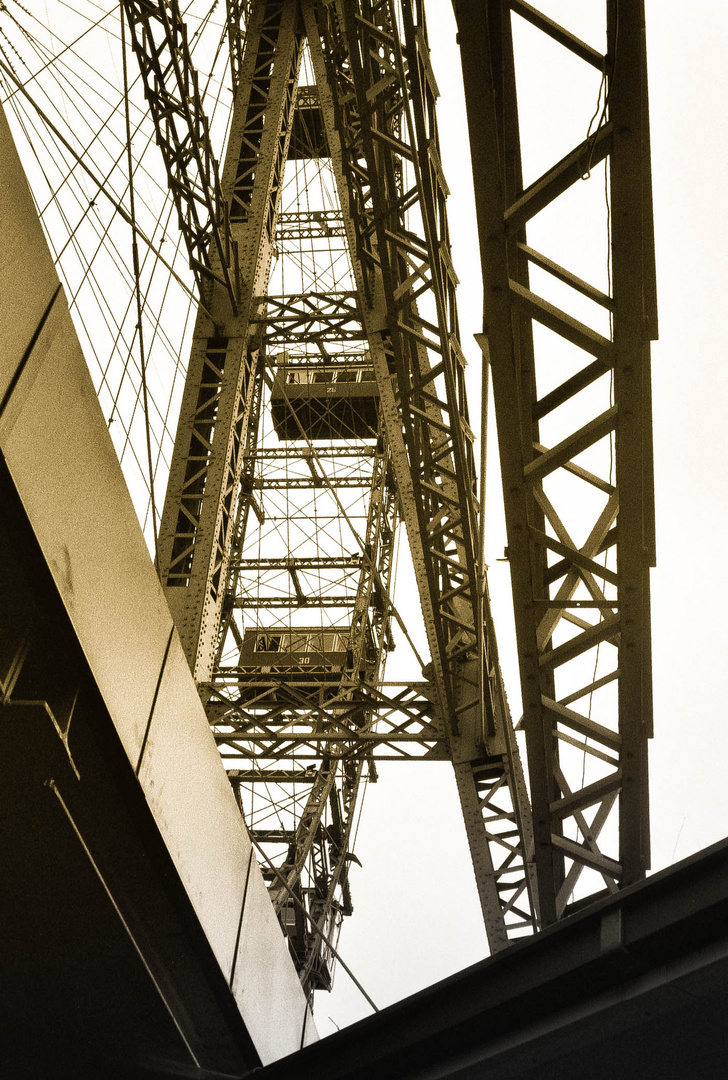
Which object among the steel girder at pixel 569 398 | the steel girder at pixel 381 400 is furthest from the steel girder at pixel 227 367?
the steel girder at pixel 569 398

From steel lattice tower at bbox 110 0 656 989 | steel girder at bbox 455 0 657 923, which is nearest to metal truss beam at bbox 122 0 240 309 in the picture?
steel lattice tower at bbox 110 0 656 989

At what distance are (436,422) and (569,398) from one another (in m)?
4.02

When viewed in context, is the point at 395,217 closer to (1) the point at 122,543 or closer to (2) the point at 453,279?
(2) the point at 453,279

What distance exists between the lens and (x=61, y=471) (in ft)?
15.6

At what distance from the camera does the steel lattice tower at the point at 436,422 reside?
6.22 meters

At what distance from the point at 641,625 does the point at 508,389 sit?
2.05m

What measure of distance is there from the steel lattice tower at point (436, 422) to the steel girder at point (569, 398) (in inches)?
0.7

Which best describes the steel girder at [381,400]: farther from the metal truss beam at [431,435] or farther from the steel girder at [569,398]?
the steel girder at [569,398]

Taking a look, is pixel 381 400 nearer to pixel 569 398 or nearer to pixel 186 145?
pixel 186 145

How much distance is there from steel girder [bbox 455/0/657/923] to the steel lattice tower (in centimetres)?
2

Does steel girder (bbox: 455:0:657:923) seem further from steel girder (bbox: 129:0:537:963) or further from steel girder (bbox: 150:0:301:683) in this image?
steel girder (bbox: 150:0:301:683)

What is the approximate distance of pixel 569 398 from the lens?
23.5 ft

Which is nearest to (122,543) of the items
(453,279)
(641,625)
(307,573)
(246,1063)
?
(641,625)

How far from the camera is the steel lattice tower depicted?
622 cm
